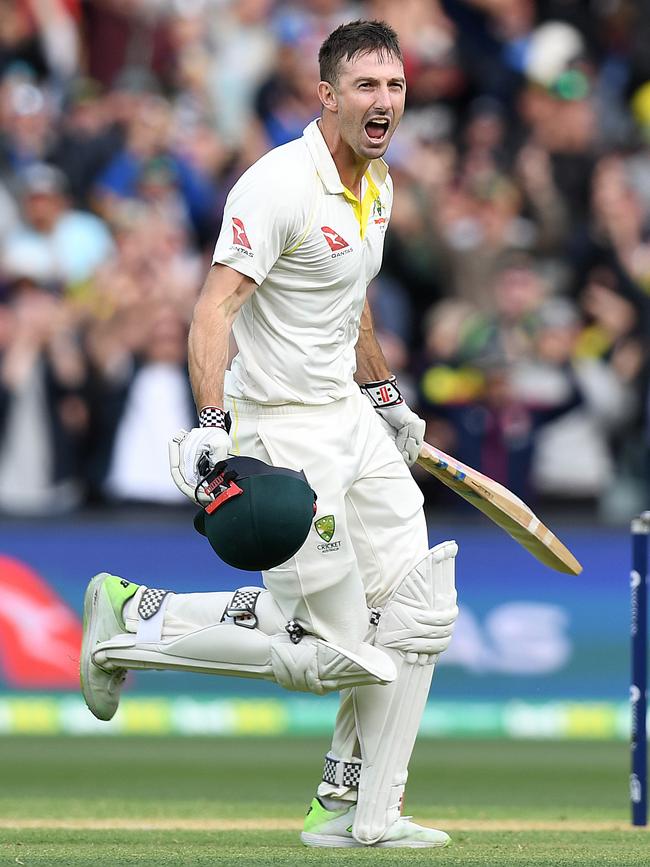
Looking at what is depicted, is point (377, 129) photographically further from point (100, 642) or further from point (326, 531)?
point (100, 642)

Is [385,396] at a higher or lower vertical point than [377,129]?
lower

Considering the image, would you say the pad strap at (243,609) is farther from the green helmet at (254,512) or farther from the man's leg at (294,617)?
the green helmet at (254,512)

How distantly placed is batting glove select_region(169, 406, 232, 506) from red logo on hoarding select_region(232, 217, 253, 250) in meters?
0.49

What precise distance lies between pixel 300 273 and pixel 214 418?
61 centimetres

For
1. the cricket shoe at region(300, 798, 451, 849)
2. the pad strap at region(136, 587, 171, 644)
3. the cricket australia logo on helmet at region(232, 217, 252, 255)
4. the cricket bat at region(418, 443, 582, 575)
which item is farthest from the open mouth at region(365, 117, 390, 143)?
the cricket shoe at region(300, 798, 451, 849)

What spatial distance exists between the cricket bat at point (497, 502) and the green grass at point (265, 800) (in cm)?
96

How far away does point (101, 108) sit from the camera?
480 inches

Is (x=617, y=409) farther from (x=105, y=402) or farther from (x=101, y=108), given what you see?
(x=101, y=108)

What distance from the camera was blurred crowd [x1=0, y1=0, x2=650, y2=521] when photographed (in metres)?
9.96

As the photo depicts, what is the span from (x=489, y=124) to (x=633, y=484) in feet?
10.0

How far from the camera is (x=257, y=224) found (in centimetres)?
515

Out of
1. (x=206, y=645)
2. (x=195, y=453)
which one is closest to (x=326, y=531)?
(x=206, y=645)

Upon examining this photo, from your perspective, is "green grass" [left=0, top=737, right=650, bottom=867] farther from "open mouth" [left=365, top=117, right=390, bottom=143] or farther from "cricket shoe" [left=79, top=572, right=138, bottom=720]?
"open mouth" [left=365, top=117, right=390, bottom=143]

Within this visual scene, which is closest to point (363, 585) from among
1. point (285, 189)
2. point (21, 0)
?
point (285, 189)
